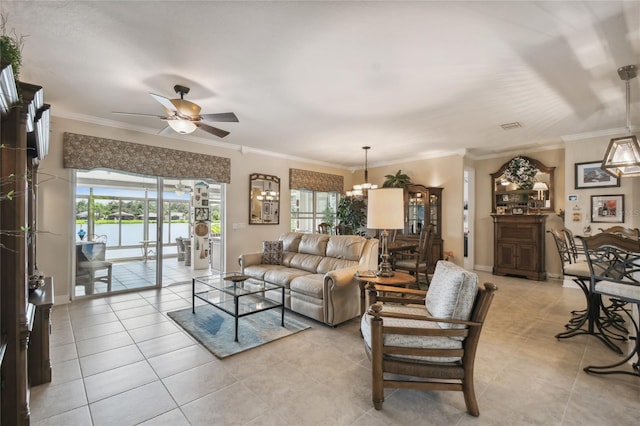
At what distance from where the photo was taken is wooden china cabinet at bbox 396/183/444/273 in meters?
6.38

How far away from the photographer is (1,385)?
1540mm

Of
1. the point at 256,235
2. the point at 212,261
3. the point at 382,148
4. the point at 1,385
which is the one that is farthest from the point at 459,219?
the point at 1,385

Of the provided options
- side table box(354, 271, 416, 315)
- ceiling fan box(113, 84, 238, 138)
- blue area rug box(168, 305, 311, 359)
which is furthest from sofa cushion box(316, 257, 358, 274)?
ceiling fan box(113, 84, 238, 138)

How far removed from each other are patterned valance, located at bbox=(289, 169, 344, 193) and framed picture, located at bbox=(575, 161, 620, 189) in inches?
198

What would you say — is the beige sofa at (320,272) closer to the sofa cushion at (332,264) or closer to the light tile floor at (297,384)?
the sofa cushion at (332,264)

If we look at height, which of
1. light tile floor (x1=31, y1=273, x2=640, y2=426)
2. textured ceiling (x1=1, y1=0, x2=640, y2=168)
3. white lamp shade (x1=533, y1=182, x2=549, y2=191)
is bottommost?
light tile floor (x1=31, y1=273, x2=640, y2=426)

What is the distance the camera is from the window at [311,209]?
7.41 metres

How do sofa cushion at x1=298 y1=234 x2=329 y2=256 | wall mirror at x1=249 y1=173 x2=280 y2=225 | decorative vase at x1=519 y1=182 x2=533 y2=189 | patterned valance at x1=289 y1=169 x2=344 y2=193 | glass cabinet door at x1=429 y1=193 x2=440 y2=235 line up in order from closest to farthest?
sofa cushion at x1=298 y1=234 x2=329 y2=256, decorative vase at x1=519 y1=182 x2=533 y2=189, wall mirror at x1=249 y1=173 x2=280 y2=225, glass cabinet door at x1=429 y1=193 x2=440 y2=235, patterned valance at x1=289 y1=169 x2=344 y2=193

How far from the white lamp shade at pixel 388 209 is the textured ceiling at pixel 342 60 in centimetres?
124

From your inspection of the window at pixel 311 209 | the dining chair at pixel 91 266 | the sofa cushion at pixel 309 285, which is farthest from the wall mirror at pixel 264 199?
the sofa cushion at pixel 309 285

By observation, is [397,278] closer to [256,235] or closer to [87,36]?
[87,36]

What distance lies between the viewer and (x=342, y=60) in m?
2.73

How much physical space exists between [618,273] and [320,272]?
9.82 ft

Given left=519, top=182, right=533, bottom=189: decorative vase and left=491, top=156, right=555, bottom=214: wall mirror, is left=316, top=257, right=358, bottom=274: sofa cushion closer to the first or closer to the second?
left=491, top=156, right=555, bottom=214: wall mirror
